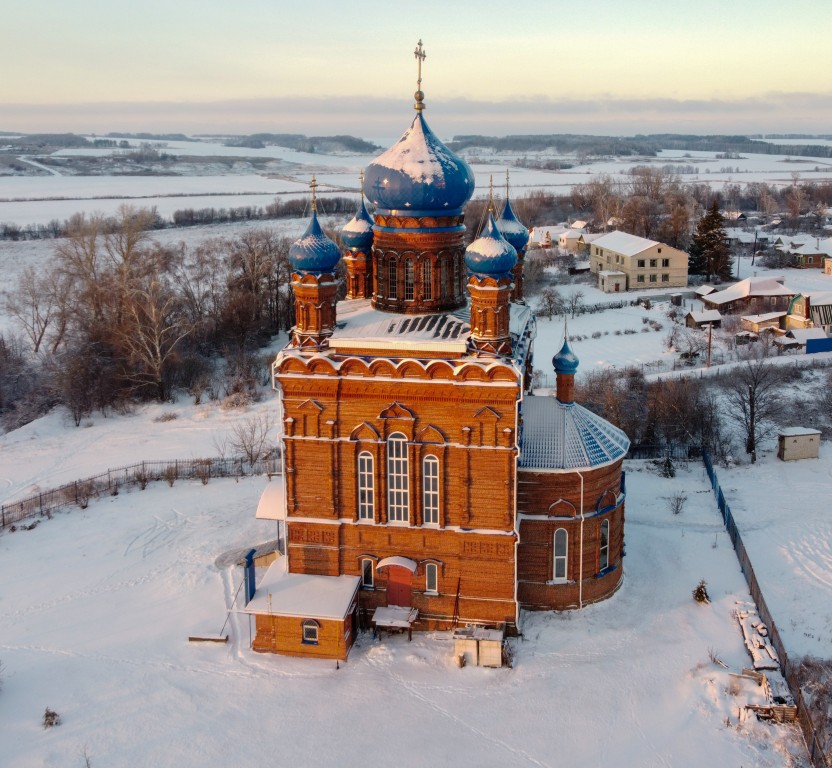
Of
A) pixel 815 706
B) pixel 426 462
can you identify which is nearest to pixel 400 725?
pixel 426 462

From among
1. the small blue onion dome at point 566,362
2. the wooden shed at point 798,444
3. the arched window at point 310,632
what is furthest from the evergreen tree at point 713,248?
the arched window at point 310,632

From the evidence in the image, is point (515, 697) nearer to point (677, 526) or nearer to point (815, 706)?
point (815, 706)

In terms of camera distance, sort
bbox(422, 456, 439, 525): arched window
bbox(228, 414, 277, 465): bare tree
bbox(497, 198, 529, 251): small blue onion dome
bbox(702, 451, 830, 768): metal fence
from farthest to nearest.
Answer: bbox(228, 414, 277, 465): bare tree → bbox(497, 198, 529, 251): small blue onion dome → bbox(422, 456, 439, 525): arched window → bbox(702, 451, 830, 768): metal fence

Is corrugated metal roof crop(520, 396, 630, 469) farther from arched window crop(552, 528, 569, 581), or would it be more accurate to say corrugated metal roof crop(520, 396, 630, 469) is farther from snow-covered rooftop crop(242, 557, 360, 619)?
snow-covered rooftop crop(242, 557, 360, 619)

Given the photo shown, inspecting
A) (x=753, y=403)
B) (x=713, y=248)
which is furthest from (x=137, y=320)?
(x=713, y=248)

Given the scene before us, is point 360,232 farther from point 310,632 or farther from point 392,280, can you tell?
point 310,632

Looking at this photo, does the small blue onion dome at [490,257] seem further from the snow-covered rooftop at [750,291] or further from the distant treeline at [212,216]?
the distant treeline at [212,216]

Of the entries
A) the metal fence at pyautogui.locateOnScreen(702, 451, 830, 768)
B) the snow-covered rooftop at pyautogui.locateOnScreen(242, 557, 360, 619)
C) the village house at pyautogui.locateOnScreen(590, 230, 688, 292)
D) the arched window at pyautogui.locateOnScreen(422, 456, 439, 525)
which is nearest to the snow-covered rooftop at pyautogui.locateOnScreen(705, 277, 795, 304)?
the village house at pyautogui.locateOnScreen(590, 230, 688, 292)
